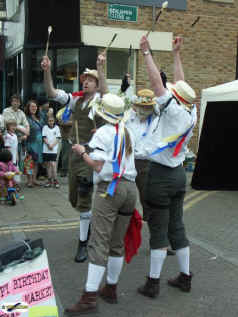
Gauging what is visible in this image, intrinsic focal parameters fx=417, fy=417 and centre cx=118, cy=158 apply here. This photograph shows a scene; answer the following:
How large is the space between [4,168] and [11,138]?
108 cm

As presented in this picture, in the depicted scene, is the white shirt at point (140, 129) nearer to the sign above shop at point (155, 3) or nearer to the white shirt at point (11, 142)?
the white shirt at point (11, 142)

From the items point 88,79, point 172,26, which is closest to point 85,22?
point 172,26

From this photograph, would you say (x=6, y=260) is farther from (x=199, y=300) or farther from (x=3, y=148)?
(x=3, y=148)

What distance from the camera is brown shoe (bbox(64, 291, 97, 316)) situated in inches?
137

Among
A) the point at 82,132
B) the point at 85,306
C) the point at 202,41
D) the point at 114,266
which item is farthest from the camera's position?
the point at 202,41

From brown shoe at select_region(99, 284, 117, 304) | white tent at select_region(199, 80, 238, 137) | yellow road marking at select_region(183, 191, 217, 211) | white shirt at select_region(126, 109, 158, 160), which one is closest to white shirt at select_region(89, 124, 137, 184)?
brown shoe at select_region(99, 284, 117, 304)

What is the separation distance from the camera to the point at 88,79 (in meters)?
4.65

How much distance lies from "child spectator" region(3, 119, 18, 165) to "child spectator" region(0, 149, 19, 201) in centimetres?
74

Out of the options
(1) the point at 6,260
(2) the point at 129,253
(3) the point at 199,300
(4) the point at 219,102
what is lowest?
(3) the point at 199,300

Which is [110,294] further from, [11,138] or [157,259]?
[11,138]

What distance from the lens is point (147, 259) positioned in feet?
16.1

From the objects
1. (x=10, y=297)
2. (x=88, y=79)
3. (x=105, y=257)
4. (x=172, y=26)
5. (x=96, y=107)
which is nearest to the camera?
(x=10, y=297)

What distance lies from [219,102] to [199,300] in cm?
561

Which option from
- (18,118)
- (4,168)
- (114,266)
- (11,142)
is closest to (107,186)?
(114,266)
